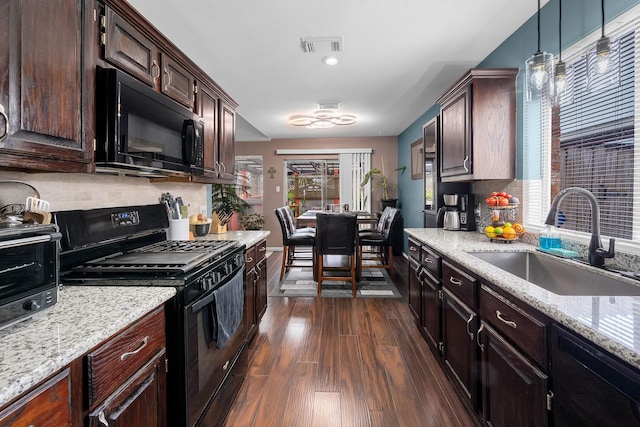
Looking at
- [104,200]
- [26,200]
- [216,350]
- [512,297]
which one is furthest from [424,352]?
[26,200]

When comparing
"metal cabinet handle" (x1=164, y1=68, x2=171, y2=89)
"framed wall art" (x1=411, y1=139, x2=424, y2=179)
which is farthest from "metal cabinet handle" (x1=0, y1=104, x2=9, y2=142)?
"framed wall art" (x1=411, y1=139, x2=424, y2=179)

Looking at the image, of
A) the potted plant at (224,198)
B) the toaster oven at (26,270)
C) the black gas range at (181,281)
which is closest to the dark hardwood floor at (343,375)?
the black gas range at (181,281)

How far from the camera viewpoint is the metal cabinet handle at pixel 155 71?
1704mm

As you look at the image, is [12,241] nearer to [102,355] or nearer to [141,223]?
[102,355]

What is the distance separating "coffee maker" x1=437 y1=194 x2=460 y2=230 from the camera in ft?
9.47

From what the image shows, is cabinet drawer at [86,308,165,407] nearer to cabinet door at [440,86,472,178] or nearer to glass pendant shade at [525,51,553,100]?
glass pendant shade at [525,51,553,100]

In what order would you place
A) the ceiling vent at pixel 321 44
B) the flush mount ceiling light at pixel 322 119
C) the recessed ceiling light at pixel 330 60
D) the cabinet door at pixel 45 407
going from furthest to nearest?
the flush mount ceiling light at pixel 322 119, the recessed ceiling light at pixel 330 60, the ceiling vent at pixel 321 44, the cabinet door at pixel 45 407

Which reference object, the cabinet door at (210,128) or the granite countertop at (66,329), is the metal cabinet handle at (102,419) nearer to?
the granite countertop at (66,329)

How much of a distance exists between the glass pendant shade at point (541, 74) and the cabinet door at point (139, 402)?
2.11 metres

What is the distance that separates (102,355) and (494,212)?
249 centimetres

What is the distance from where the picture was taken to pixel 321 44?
2547 mm

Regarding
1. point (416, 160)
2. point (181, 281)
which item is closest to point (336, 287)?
point (416, 160)

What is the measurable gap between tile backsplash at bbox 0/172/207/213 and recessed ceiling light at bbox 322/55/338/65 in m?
1.74

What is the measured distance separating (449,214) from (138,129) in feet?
8.39
